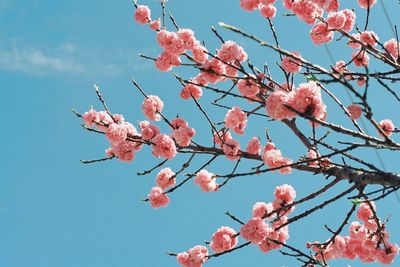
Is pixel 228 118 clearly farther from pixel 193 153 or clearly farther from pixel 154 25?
pixel 154 25

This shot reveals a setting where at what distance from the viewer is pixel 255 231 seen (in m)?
5.02

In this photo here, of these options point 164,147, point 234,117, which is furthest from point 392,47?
point 164,147

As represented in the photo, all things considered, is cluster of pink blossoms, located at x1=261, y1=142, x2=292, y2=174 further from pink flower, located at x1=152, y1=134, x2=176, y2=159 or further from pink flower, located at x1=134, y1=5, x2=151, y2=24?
pink flower, located at x1=134, y1=5, x2=151, y2=24

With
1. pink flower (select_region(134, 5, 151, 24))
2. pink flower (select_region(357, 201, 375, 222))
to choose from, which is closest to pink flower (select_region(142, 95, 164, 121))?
pink flower (select_region(134, 5, 151, 24))

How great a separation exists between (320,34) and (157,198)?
291 cm

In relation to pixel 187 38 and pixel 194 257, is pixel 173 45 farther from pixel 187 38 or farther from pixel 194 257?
pixel 194 257

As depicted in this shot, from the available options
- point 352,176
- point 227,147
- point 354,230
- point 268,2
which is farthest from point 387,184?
point 268,2

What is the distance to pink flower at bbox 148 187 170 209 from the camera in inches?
245

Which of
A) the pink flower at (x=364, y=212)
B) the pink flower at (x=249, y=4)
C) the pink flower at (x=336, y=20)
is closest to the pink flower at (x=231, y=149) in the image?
the pink flower at (x=364, y=212)

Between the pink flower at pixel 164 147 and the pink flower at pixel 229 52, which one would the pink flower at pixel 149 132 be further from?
the pink flower at pixel 229 52

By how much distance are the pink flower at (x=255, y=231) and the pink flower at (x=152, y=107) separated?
1.92 meters

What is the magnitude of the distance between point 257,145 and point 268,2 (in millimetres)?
2108

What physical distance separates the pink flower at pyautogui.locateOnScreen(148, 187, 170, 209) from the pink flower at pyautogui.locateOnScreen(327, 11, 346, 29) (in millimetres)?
2952

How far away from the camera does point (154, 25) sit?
7.11 metres
